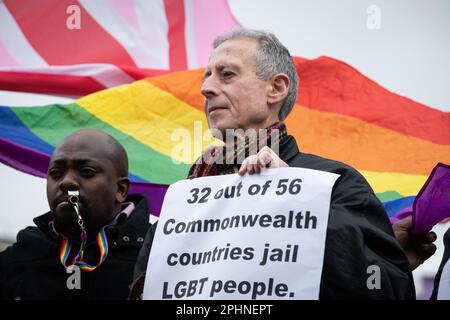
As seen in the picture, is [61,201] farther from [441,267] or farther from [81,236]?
[441,267]

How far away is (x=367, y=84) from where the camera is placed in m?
7.16

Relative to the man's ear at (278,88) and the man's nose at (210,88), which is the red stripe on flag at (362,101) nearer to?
the man's ear at (278,88)

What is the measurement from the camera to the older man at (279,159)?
340 centimetres

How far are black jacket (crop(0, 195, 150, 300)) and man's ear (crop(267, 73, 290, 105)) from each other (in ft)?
2.91

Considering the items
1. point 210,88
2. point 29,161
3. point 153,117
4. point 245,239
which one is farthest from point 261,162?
point 153,117

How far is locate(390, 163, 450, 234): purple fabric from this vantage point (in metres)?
4.31

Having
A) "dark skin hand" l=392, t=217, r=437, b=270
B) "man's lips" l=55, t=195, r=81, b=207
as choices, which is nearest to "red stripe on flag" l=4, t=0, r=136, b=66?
"man's lips" l=55, t=195, r=81, b=207

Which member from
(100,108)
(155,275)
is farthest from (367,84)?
(155,275)

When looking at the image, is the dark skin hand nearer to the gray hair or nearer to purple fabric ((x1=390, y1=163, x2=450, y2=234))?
purple fabric ((x1=390, y1=163, x2=450, y2=234))

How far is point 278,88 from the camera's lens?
4.31m

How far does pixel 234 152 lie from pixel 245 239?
0.60 meters

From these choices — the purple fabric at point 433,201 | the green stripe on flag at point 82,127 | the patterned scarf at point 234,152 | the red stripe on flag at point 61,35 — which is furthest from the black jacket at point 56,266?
the red stripe on flag at point 61,35

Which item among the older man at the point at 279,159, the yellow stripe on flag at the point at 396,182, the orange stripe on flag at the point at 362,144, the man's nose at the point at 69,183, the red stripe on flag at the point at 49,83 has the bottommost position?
the yellow stripe on flag at the point at 396,182
